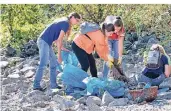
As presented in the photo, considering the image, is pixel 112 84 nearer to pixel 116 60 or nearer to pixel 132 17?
pixel 116 60

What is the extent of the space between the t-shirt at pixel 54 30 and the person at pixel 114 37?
269 mm

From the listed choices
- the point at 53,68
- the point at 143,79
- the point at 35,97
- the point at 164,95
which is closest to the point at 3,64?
the point at 53,68

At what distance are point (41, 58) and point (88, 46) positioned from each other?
351mm

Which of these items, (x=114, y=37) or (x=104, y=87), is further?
(x=114, y=37)

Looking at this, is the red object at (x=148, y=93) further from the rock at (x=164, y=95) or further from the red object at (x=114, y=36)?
the red object at (x=114, y=36)

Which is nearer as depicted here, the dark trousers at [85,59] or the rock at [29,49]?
the dark trousers at [85,59]

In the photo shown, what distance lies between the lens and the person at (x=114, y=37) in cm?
434

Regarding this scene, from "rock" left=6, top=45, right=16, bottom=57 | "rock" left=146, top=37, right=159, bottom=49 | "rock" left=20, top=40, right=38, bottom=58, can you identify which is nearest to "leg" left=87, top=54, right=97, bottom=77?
"rock" left=146, top=37, right=159, bottom=49

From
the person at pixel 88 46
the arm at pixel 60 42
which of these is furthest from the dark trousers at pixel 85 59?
the arm at pixel 60 42

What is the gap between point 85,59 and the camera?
4.41 metres

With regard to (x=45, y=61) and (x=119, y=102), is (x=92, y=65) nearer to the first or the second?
(x=45, y=61)

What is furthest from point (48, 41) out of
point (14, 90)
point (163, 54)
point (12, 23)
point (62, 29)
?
point (12, 23)

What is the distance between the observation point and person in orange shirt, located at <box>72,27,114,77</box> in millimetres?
4375

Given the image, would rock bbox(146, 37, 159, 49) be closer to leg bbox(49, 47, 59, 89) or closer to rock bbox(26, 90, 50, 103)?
leg bbox(49, 47, 59, 89)
